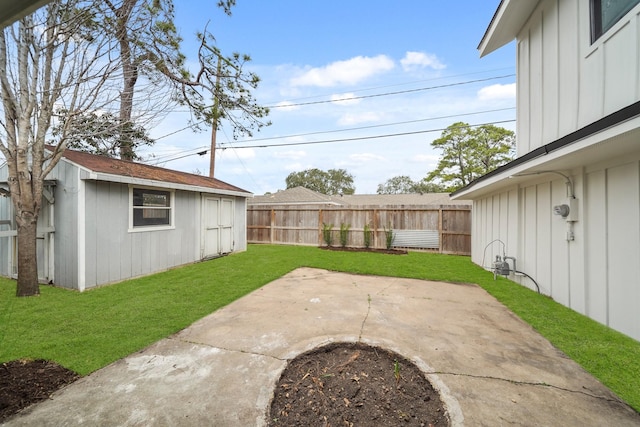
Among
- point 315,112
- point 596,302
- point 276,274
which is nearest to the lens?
point 596,302

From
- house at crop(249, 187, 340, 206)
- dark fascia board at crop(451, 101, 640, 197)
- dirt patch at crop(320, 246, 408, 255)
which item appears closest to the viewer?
dark fascia board at crop(451, 101, 640, 197)

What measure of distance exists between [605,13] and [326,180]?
37365 mm

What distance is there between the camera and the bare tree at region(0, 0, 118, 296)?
401 centimetres

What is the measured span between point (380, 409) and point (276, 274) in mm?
4603

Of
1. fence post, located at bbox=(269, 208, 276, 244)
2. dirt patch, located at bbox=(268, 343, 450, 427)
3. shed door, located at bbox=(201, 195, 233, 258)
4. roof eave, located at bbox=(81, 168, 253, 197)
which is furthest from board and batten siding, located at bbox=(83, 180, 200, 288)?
fence post, located at bbox=(269, 208, 276, 244)

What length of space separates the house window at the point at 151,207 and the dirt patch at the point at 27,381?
156 inches

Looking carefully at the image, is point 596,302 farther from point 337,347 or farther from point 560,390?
point 337,347

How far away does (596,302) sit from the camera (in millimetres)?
3389

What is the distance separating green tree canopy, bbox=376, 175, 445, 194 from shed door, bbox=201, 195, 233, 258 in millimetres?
32545

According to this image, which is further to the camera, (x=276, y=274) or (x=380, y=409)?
(x=276, y=274)

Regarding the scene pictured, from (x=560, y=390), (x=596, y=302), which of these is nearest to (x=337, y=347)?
(x=560, y=390)

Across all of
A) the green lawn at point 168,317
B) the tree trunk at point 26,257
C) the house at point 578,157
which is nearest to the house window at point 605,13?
the house at point 578,157

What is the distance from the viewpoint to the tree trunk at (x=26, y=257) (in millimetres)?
4438

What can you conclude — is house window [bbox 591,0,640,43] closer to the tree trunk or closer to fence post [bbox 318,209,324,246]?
fence post [bbox 318,209,324,246]
